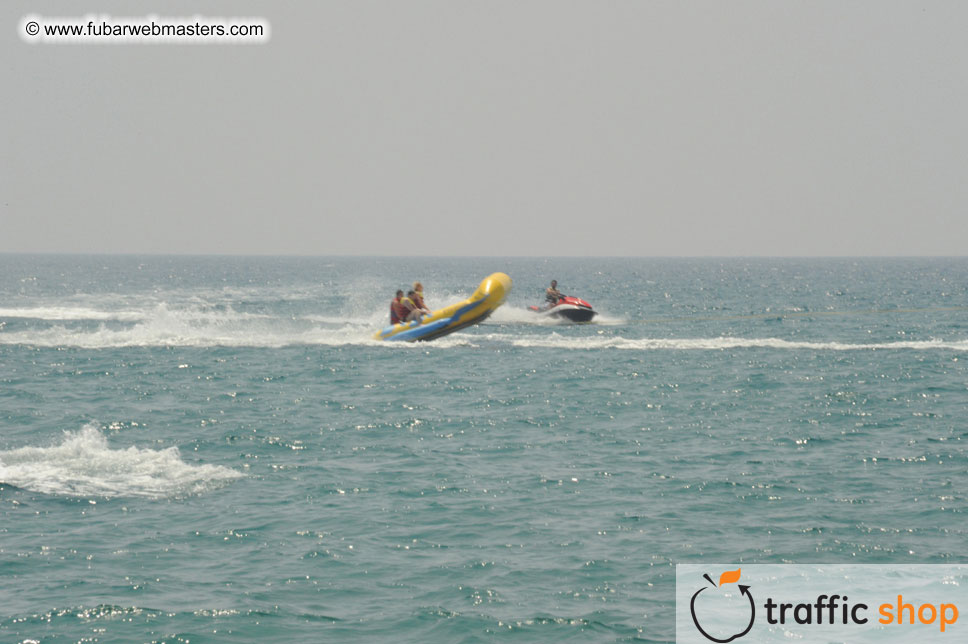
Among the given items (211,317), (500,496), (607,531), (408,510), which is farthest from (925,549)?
(211,317)

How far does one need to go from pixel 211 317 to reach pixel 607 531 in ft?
123

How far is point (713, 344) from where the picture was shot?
112 ft

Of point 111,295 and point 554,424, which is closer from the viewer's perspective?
point 554,424

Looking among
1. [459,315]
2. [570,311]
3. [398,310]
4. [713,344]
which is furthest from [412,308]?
[713,344]

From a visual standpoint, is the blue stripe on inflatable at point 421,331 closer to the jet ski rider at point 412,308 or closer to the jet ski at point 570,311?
the jet ski rider at point 412,308

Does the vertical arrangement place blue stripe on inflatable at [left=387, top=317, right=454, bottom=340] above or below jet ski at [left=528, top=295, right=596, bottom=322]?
below

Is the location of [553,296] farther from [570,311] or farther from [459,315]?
[459,315]

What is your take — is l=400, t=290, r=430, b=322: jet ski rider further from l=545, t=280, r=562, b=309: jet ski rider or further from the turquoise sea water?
l=545, t=280, r=562, b=309: jet ski rider

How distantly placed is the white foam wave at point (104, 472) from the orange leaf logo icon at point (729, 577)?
7.57 metres

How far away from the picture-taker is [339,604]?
32.9ft

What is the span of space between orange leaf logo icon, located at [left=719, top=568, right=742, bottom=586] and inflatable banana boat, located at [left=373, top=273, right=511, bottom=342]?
60.0ft

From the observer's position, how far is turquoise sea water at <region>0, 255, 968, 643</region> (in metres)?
10.0

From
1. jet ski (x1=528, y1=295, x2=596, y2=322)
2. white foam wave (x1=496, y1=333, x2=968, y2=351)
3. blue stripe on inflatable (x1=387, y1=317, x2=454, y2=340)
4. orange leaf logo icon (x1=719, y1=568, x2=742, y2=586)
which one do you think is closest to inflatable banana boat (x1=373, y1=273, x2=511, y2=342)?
blue stripe on inflatable (x1=387, y1=317, x2=454, y2=340)

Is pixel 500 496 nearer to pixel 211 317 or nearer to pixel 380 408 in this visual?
pixel 380 408
